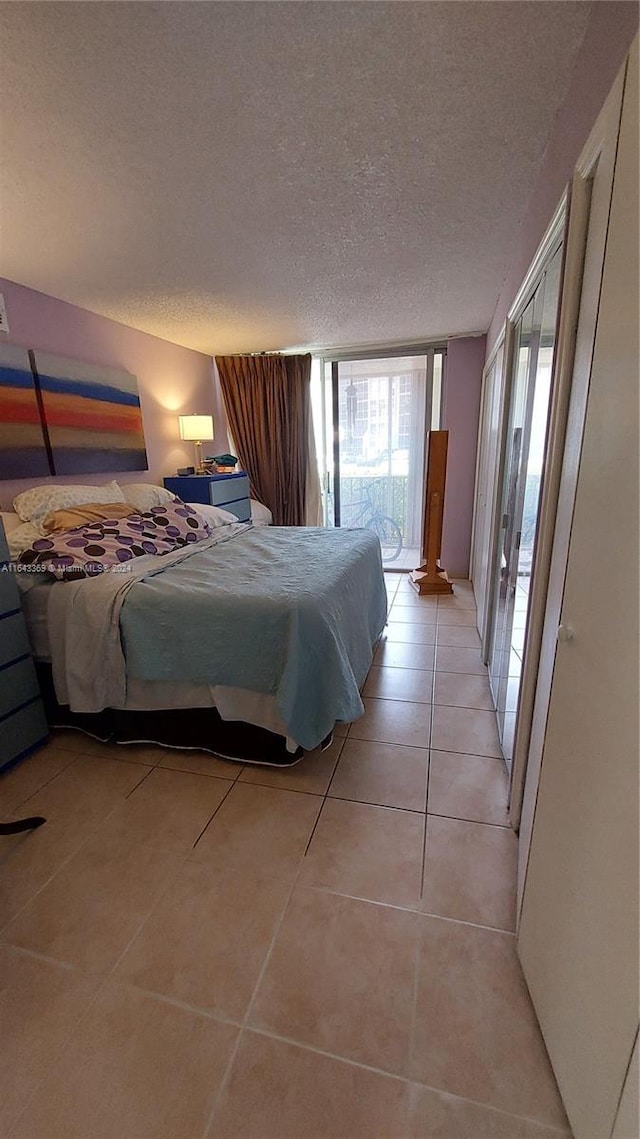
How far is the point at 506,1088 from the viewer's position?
2.99ft

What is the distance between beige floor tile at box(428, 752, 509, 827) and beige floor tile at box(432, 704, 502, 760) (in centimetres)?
5

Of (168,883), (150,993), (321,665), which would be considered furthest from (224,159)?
(150,993)

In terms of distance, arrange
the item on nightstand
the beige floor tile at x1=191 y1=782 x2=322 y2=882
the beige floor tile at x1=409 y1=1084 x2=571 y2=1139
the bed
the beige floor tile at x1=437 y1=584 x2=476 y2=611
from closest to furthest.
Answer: the beige floor tile at x1=409 y1=1084 x2=571 y2=1139
the beige floor tile at x1=191 y1=782 x2=322 y2=882
the bed
the beige floor tile at x1=437 y1=584 x2=476 y2=611
the item on nightstand

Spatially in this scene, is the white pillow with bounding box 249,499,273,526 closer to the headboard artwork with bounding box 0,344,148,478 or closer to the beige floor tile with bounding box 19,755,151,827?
the headboard artwork with bounding box 0,344,148,478

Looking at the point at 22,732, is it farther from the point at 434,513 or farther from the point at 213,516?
the point at 434,513

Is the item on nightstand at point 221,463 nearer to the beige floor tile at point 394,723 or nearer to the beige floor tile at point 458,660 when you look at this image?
the beige floor tile at point 458,660

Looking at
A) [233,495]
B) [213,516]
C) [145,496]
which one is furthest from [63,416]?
[233,495]

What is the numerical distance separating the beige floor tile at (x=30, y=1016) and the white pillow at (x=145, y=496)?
7.68 ft

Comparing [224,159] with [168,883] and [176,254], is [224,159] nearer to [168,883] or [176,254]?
[176,254]

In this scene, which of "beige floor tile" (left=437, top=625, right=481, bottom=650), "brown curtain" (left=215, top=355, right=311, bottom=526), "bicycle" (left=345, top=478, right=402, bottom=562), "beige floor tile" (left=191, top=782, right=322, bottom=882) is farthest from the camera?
"bicycle" (left=345, top=478, right=402, bottom=562)

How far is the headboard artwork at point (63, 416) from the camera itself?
2.53m

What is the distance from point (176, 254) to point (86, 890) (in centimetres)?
277

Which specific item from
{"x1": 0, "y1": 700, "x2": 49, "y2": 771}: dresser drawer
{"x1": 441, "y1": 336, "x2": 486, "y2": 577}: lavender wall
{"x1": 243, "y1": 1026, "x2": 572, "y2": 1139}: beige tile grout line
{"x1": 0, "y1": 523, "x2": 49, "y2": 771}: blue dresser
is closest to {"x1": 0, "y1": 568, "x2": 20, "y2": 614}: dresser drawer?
{"x1": 0, "y1": 523, "x2": 49, "y2": 771}: blue dresser

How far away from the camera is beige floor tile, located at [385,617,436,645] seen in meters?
3.06
